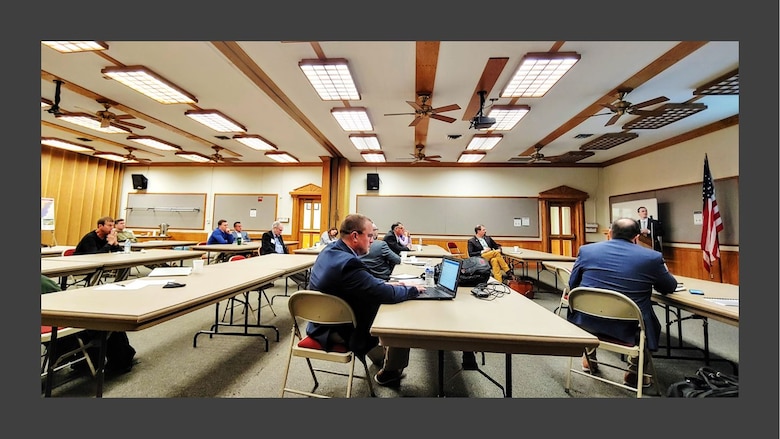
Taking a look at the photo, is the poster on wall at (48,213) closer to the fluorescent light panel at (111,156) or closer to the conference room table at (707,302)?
the fluorescent light panel at (111,156)

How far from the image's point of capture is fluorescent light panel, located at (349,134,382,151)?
6.18 m

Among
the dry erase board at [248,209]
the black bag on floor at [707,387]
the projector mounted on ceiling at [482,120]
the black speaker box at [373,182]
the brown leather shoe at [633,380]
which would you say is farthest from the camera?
the dry erase board at [248,209]

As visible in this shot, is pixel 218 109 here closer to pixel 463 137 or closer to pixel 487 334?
pixel 463 137

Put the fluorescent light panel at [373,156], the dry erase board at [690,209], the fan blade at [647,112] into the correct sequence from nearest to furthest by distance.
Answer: the fan blade at [647,112] < the dry erase board at [690,209] < the fluorescent light panel at [373,156]

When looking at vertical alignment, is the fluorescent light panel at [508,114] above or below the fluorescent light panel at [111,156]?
above

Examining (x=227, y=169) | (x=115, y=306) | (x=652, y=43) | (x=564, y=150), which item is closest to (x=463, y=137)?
(x=564, y=150)

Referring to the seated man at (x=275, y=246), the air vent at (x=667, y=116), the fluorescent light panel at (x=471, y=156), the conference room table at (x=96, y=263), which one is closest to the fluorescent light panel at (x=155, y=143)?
the seated man at (x=275, y=246)

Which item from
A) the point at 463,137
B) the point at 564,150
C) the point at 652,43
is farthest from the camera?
the point at 564,150

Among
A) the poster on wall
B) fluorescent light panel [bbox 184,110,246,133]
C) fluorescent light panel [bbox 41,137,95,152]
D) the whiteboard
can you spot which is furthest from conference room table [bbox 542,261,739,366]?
the poster on wall

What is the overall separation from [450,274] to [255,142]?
6.23 meters

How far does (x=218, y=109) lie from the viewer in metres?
5.00

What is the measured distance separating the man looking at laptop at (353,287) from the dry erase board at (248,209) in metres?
7.75

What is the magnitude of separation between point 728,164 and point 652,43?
11.8ft

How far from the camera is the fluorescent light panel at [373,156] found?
24.9 ft
